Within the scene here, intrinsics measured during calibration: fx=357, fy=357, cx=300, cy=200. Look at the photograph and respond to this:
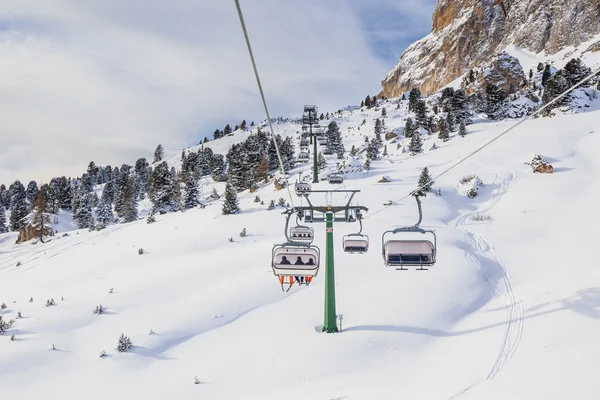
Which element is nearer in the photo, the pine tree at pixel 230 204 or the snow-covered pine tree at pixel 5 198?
the pine tree at pixel 230 204

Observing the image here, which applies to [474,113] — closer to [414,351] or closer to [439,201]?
[439,201]

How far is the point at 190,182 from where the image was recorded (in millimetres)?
47594

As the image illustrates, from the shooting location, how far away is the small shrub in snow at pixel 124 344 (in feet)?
41.5

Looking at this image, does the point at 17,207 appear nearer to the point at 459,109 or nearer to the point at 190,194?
the point at 190,194

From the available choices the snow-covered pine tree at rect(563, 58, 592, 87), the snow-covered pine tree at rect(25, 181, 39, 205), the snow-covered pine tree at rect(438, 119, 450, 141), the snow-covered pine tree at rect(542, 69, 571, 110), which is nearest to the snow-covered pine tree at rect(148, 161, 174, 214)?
the snow-covered pine tree at rect(438, 119, 450, 141)

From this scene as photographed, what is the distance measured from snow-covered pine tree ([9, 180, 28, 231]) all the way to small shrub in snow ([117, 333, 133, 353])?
70821 millimetres

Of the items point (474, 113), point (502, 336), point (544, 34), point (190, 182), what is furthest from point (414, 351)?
point (544, 34)

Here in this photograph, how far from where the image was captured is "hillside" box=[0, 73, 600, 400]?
10680 millimetres

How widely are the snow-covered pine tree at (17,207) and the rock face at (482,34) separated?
131m

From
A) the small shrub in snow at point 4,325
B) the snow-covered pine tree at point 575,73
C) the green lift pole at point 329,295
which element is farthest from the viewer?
the snow-covered pine tree at point 575,73

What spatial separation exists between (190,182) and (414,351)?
40567 millimetres

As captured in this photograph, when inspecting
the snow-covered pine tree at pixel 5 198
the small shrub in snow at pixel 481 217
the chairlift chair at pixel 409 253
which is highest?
the snow-covered pine tree at pixel 5 198

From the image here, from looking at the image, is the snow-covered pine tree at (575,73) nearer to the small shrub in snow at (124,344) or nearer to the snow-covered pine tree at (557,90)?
the snow-covered pine tree at (557,90)

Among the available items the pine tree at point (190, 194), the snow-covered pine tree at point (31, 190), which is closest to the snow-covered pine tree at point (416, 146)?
the pine tree at point (190, 194)
